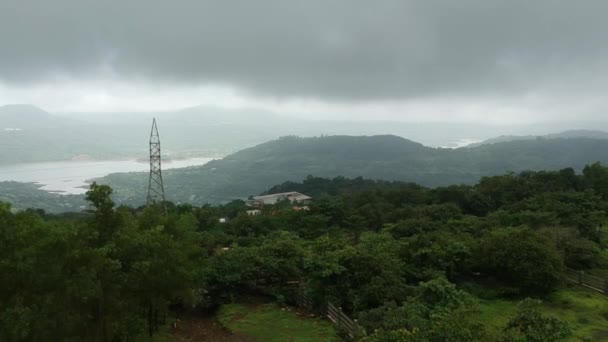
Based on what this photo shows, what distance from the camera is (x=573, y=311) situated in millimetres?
12906

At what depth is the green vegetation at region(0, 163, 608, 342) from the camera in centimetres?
741

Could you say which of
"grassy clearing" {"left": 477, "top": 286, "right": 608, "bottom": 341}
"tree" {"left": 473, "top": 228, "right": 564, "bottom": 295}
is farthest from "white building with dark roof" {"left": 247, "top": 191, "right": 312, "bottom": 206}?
"grassy clearing" {"left": 477, "top": 286, "right": 608, "bottom": 341}

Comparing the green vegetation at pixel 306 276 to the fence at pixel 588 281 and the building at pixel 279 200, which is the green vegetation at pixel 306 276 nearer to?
the fence at pixel 588 281

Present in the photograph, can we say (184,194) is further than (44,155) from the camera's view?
No

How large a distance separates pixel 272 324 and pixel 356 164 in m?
127

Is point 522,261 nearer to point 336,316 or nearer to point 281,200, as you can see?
point 336,316

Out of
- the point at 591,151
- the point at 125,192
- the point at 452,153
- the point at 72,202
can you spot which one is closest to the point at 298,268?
the point at 72,202

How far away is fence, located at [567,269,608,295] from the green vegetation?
0.55 metres

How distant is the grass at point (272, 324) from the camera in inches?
474

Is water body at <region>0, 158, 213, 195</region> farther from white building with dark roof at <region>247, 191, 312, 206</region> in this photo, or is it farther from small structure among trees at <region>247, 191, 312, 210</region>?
small structure among trees at <region>247, 191, 312, 210</region>

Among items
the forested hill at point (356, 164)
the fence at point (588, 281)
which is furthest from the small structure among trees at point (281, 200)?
the forested hill at point (356, 164)

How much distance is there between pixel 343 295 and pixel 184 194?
287 feet

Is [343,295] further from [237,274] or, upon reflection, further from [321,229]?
[321,229]

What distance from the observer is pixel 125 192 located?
8606cm
